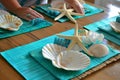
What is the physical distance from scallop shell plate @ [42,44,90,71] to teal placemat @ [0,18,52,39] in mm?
206

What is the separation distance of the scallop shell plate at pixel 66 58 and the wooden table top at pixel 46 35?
1.7 inches

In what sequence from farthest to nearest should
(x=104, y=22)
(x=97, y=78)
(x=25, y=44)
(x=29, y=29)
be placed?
(x=104, y=22) → (x=29, y=29) → (x=25, y=44) → (x=97, y=78)

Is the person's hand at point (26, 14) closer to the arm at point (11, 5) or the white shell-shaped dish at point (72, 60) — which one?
the arm at point (11, 5)

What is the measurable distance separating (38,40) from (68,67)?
0.75 ft

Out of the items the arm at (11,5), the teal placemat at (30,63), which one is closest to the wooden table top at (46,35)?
the teal placemat at (30,63)

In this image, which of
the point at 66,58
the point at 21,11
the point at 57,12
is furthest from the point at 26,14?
the point at 66,58

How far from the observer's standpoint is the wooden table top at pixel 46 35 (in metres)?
0.62

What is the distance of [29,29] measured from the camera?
898mm

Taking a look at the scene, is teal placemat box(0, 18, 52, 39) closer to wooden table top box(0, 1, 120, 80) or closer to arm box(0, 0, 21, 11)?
wooden table top box(0, 1, 120, 80)

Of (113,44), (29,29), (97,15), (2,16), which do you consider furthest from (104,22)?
(2,16)

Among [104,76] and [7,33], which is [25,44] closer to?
[7,33]

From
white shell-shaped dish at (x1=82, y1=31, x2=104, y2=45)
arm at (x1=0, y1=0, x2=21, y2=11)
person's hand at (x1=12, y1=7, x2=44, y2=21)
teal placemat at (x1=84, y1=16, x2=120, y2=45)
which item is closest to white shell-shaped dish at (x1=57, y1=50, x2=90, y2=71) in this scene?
white shell-shaped dish at (x1=82, y1=31, x2=104, y2=45)

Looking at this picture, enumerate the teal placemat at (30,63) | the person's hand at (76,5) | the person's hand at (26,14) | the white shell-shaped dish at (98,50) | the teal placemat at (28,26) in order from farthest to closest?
the person's hand at (76,5) < the person's hand at (26,14) < the teal placemat at (28,26) < the white shell-shaped dish at (98,50) < the teal placemat at (30,63)

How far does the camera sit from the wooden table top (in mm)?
619
